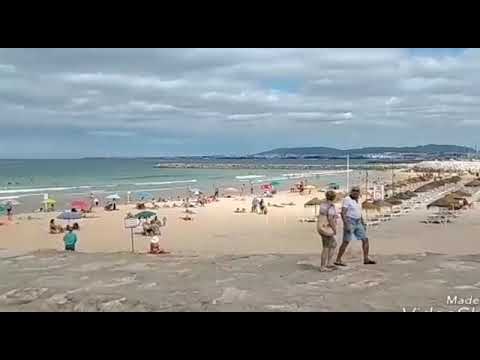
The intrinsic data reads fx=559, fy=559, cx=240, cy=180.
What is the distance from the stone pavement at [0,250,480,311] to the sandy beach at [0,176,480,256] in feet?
8.12

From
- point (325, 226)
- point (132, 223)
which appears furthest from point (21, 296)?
point (132, 223)

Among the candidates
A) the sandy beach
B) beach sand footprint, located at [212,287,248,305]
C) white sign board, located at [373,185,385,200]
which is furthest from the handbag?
white sign board, located at [373,185,385,200]

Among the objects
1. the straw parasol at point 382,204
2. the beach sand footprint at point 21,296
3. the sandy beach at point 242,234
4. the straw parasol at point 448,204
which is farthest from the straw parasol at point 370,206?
the beach sand footprint at point 21,296

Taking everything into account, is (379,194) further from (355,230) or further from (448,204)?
(355,230)

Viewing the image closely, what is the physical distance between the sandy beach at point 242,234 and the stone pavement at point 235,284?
2474 millimetres

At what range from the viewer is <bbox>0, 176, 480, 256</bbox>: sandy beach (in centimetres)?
978

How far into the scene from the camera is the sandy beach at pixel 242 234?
9.78m

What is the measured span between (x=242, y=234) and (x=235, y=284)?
7.68 meters

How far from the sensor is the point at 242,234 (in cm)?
1214
